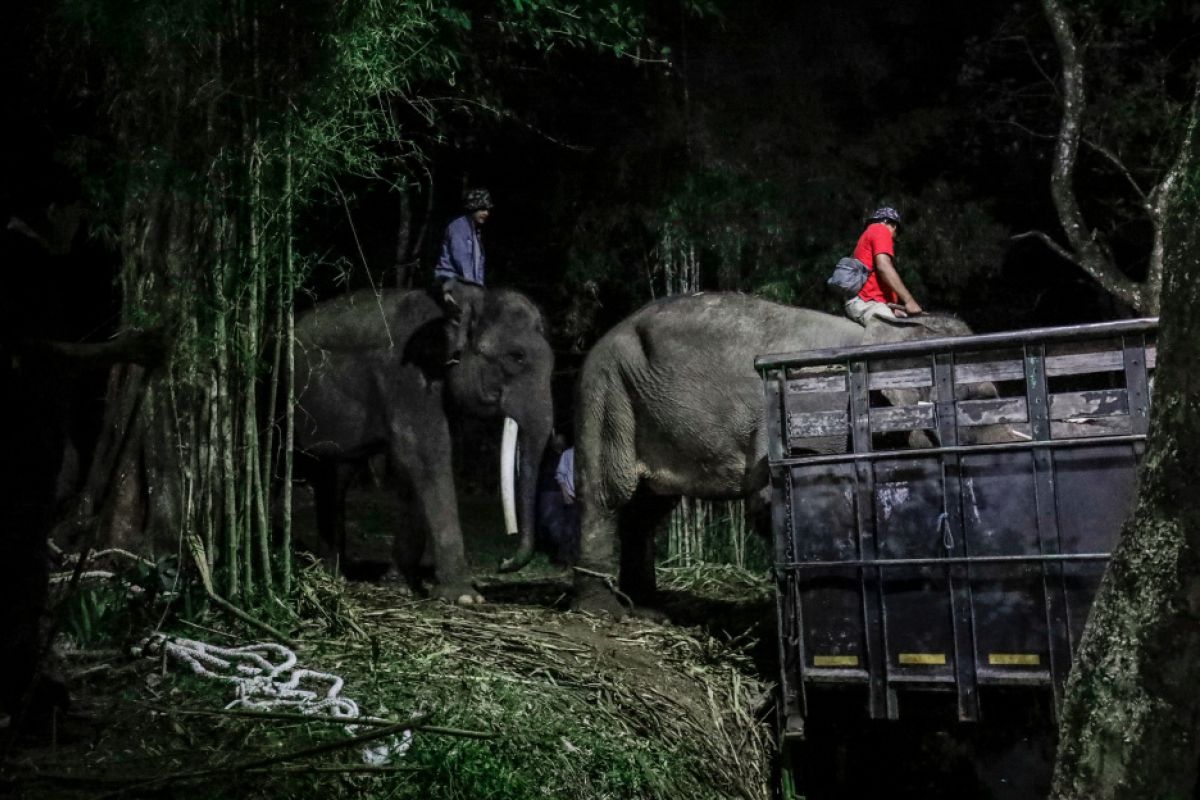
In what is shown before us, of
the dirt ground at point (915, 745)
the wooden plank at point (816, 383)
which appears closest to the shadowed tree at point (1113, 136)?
the wooden plank at point (816, 383)

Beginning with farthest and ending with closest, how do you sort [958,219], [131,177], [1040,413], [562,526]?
[958,219]
[562,526]
[131,177]
[1040,413]

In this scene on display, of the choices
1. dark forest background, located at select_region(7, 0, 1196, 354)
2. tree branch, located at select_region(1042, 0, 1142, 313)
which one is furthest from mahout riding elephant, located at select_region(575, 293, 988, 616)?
tree branch, located at select_region(1042, 0, 1142, 313)

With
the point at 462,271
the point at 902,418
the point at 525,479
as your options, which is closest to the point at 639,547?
the point at 525,479

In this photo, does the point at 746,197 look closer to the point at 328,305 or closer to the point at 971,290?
the point at 971,290

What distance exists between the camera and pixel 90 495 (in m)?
8.26

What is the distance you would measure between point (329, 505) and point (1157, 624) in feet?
21.4

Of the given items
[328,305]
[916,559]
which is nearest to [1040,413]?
[916,559]

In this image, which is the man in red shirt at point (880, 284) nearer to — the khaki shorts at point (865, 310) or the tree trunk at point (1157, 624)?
the khaki shorts at point (865, 310)

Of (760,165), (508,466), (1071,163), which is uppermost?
(760,165)

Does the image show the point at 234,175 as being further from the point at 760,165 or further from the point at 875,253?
the point at 760,165

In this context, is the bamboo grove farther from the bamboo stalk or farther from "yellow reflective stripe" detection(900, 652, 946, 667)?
"yellow reflective stripe" detection(900, 652, 946, 667)

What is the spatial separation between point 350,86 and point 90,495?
3.27m

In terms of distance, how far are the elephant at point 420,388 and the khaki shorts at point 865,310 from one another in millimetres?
2088

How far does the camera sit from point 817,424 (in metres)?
6.52
